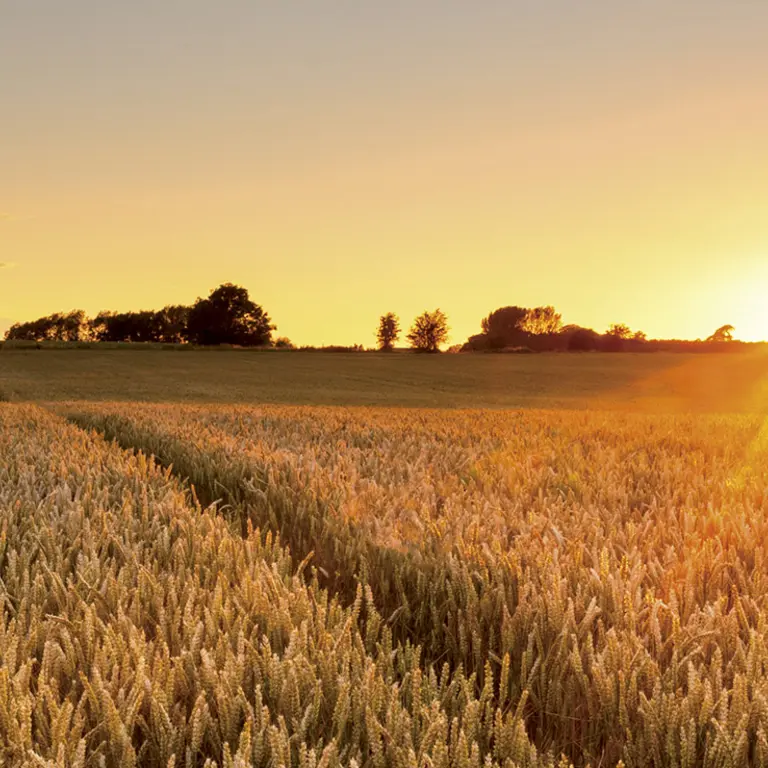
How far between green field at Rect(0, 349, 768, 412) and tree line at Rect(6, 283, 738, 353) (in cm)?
1880

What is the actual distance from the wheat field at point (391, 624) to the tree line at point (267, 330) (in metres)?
81.5

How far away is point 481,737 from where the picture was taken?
57.2 inches

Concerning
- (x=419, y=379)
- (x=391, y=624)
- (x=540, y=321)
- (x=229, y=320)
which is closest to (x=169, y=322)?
(x=229, y=320)

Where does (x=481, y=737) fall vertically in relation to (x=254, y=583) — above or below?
below

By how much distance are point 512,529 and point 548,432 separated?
4.34 meters

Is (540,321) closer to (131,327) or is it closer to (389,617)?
(131,327)

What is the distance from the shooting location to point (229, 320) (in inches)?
4518

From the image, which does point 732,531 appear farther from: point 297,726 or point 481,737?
point 297,726

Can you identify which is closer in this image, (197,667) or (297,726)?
(297,726)

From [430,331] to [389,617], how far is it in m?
142

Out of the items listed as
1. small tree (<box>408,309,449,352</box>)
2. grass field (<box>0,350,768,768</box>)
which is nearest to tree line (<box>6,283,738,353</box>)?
small tree (<box>408,309,449,352</box>)

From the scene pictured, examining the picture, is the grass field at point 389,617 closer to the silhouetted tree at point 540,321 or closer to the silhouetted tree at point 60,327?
the silhouetted tree at point 540,321

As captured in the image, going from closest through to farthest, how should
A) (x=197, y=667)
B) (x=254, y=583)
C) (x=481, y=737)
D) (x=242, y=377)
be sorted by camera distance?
(x=481, y=737)
(x=197, y=667)
(x=254, y=583)
(x=242, y=377)

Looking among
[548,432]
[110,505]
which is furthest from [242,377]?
[110,505]
